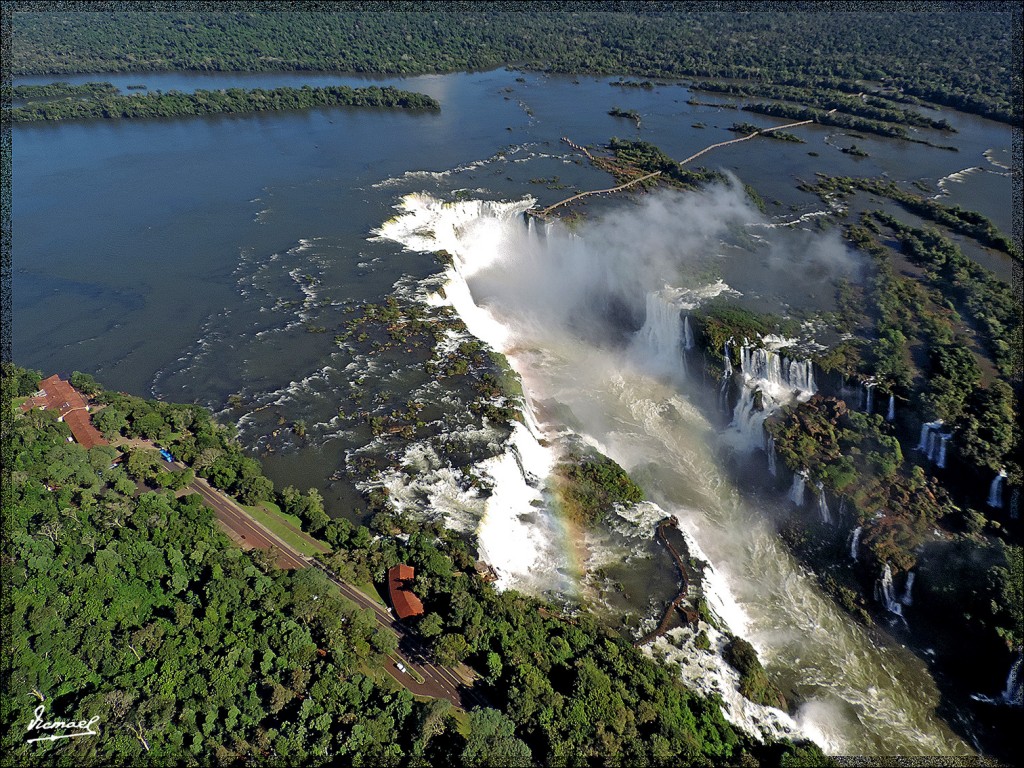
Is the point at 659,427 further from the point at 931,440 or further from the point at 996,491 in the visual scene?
the point at 996,491

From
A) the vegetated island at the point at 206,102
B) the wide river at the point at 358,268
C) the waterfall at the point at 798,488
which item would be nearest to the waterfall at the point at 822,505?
the waterfall at the point at 798,488

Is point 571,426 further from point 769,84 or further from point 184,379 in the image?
point 769,84

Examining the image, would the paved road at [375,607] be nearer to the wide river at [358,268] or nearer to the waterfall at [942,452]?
Answer: the wide river at [358,268]

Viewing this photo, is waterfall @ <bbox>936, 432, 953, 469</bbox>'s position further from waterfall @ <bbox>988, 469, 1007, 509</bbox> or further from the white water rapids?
the white water rapids

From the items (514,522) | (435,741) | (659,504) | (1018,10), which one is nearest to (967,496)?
(659,504)

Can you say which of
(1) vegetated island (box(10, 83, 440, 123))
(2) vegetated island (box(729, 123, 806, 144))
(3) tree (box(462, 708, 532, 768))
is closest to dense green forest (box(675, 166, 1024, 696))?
(3) tree (box(462, 708, 532, 768))

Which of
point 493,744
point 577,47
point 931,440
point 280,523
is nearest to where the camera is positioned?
Result: point 493,744

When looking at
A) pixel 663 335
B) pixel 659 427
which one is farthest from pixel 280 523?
pixel 663 335
